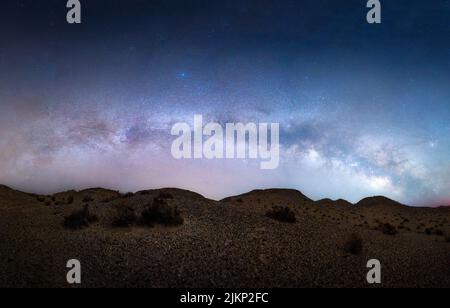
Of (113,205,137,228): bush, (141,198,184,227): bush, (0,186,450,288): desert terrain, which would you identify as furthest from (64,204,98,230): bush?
(141,198,184,227): bush

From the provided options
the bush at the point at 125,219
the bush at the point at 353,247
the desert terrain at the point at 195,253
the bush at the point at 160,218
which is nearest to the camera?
the desert terrain at the point at 195,253

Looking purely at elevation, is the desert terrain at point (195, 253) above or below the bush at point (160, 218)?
below

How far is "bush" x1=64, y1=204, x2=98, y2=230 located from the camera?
1466cm

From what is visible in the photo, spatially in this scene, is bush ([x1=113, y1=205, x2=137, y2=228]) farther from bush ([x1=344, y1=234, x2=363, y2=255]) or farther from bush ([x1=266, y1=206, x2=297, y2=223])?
bush ([x1=344, y1=234, x2=363, y2=255])

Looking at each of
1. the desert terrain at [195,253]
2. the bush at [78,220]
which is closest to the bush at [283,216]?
the desert terrain at [195,253]

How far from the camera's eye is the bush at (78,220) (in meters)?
14.7

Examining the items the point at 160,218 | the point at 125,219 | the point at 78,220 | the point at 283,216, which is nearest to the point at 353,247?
the point at 283,216

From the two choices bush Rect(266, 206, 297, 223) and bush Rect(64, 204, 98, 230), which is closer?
bush Rect(64, 204, 98, 230)

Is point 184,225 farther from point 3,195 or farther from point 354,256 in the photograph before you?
point 3,195

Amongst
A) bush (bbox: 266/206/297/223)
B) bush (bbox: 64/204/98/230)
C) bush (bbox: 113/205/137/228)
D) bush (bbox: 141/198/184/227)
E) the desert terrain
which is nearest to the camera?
the desert terrain

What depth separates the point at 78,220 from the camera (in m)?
15.0

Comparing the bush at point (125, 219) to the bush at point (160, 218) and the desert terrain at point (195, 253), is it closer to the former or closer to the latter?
the desert terrain at point (195, 253)
